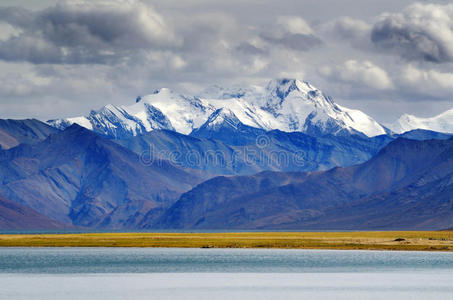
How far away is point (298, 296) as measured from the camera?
250ft

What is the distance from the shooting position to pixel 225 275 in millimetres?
97375

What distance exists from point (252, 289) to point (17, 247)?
293ft

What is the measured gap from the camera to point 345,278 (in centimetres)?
9375

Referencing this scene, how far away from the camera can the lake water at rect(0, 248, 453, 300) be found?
257 ft

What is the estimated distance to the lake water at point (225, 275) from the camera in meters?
78.2

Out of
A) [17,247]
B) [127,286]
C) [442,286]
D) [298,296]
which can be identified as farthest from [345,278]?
[17,247]

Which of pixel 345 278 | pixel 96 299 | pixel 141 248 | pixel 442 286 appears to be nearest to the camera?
pixel 96 299

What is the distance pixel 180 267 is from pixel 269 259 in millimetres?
19762

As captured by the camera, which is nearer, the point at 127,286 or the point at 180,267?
the point at 127,286

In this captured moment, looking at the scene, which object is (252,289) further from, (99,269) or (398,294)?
(99,269)

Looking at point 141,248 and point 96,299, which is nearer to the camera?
point 96,299

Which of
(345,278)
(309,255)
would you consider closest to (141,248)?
(309,255)

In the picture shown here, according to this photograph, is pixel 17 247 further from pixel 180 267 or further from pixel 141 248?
pixel 180 267

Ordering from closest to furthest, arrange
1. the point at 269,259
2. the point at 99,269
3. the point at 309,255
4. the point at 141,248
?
the point at 99,269 → the point at 269,259 → the point at 309,255 → the point at 141,248
